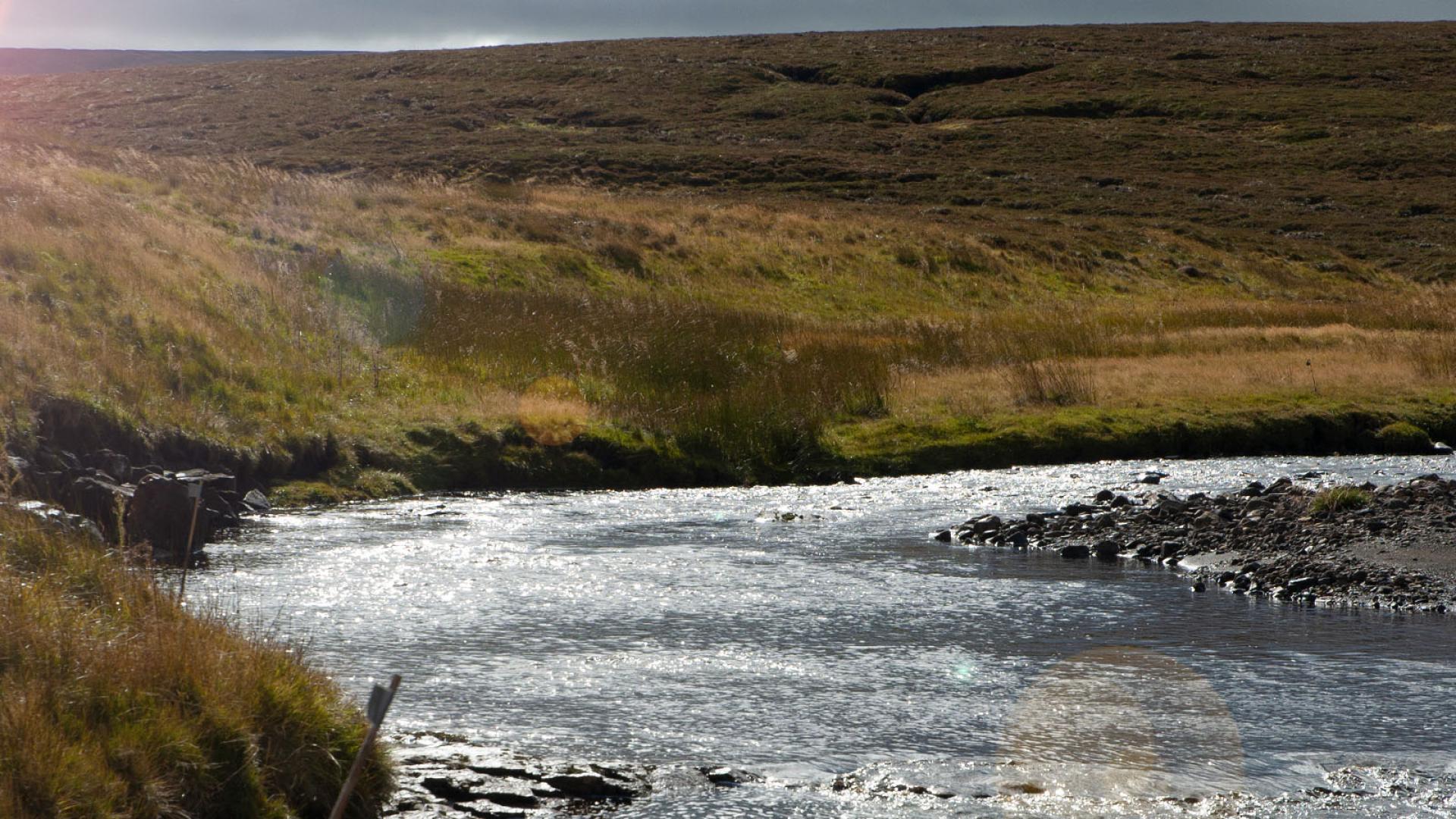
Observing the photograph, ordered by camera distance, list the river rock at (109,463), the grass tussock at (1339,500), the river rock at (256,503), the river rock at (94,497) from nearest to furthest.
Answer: the river rock at (94,497) → the river rock at (109,463) → the grass tussock at (1339,500) → the river rock at (256,503)

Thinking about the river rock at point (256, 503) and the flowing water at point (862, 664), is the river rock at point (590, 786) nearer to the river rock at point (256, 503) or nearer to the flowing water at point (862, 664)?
the flowing water at point (862, 664)

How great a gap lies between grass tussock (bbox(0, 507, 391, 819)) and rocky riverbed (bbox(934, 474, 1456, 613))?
10.2 m

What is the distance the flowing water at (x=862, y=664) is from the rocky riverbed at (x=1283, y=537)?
57 centimetres

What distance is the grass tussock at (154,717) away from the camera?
6.31 m

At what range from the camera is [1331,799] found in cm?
821

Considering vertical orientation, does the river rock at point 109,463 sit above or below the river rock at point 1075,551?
above

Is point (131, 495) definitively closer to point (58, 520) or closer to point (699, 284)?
point (58, 520)

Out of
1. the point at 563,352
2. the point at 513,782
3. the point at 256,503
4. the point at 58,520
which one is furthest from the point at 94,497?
the point at 563,352

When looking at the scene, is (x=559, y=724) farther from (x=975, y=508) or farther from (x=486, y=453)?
(x=486, y=453)

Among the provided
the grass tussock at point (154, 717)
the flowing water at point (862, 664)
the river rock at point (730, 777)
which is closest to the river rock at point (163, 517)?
the flowing water at point (862, 664)

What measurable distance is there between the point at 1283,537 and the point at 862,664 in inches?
317

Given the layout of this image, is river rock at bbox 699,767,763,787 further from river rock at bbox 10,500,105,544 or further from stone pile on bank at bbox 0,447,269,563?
stone pile on bank at bbox 0,447,269,563

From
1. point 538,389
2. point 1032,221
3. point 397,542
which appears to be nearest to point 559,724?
point 397,542

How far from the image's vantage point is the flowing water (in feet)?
28.0
